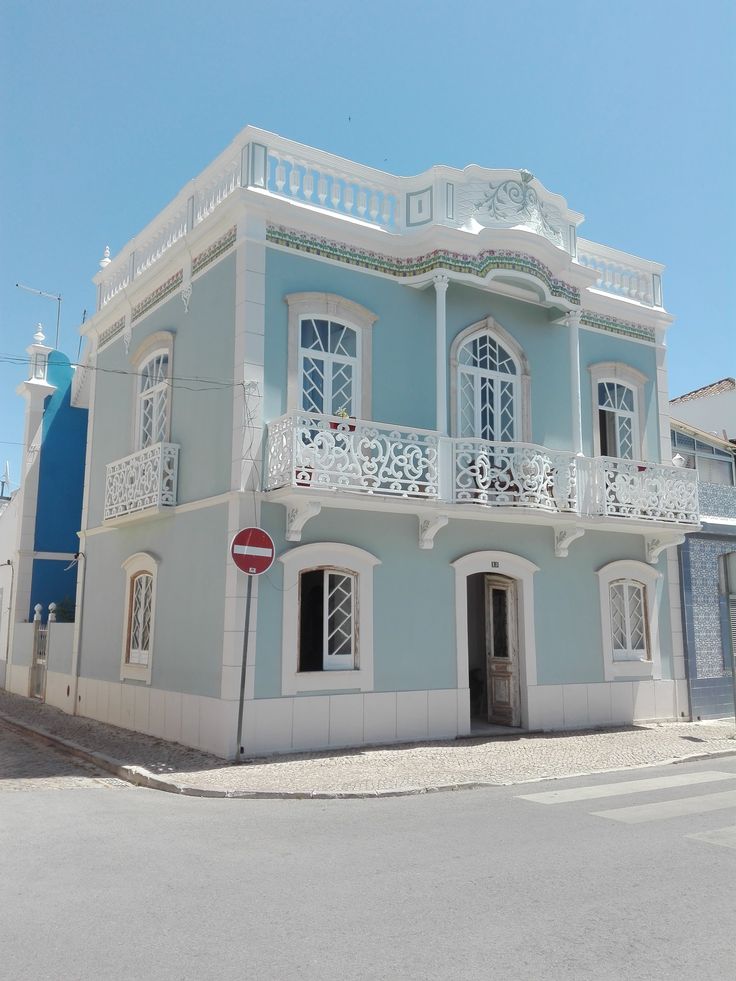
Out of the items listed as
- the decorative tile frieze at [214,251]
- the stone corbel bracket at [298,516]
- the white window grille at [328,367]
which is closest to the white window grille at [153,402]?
the decorative tile frieze at [214,251]

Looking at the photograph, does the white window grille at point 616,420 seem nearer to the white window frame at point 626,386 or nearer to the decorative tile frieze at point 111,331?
the white window frame at point 626,386

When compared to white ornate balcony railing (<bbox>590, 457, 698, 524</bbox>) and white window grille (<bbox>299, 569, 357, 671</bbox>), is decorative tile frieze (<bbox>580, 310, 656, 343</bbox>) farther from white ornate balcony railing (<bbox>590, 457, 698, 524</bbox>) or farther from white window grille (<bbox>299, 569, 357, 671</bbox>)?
white window grille (<bbox>299, 569, 357, 671</bbox>)

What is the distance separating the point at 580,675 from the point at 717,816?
6450 mm

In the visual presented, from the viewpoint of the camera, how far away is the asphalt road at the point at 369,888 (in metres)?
4.39

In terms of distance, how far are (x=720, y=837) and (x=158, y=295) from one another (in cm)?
1176

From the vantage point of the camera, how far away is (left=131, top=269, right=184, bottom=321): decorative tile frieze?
14.1m

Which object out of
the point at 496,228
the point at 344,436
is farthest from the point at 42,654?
the point at 496,228

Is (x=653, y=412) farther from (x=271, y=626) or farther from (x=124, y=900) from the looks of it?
(x=124, y=900)

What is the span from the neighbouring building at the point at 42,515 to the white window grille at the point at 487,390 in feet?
34.4

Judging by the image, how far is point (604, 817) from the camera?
25.8 ft

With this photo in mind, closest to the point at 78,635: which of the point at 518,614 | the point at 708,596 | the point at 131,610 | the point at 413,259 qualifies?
the point at 131,610

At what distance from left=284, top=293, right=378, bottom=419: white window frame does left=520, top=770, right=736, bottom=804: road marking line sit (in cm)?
593

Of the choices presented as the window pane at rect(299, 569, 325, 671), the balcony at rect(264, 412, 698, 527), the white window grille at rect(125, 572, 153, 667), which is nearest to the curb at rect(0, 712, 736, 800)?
the white window grille at rect(125, 572, 153, 667)

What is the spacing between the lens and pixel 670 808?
27.3 ft
